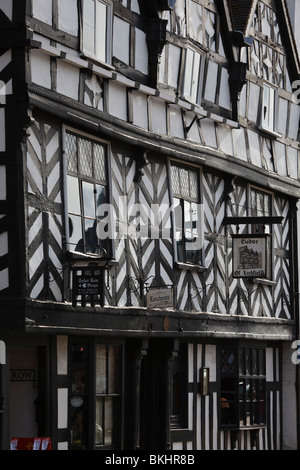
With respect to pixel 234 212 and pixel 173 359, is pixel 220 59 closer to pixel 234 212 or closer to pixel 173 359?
pixel 234 212

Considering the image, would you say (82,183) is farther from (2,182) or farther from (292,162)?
(292,162)

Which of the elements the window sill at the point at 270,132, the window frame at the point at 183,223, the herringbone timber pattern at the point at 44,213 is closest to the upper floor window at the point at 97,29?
the herringbone timber pattern at the point at 44,213

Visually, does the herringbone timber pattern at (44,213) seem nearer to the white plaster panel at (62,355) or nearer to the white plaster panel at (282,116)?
the white plaster panel at (62,355)

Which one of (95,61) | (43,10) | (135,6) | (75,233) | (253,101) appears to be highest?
(135,6)

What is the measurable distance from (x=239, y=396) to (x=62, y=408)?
6.29 m

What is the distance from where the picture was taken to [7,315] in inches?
679

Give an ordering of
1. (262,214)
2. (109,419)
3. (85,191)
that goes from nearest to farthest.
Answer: (85,191) < (109,419) < (262,214)

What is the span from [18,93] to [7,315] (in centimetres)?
294

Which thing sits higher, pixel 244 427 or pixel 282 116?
pixel 282 116

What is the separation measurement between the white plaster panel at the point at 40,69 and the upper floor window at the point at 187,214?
4.31 m

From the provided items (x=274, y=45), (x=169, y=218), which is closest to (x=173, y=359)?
(x=169, y=218)

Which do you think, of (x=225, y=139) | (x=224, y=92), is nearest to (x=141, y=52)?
(x=225, y=139)

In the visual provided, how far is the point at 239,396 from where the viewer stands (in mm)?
24297

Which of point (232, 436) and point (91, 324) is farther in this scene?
point (232, 436)
